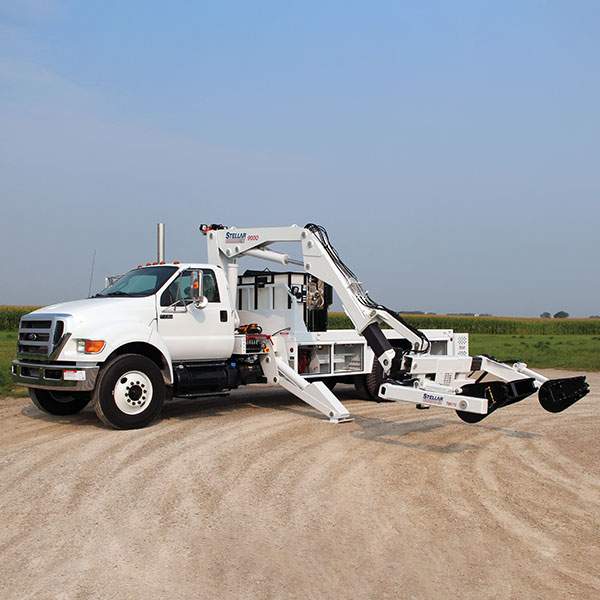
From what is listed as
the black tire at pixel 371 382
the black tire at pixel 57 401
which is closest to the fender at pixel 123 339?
the black tire at pixel 57 401

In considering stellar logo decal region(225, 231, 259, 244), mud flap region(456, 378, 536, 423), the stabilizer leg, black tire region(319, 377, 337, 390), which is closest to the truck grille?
the stabilizer leg

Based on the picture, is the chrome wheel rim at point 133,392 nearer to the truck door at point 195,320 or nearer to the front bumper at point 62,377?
the front bumper at point 62,377

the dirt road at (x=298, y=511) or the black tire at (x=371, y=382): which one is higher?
the black tire at (x=371, y=382)

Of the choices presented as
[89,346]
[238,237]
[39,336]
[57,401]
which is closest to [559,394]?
[238,237]

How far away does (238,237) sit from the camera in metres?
14.6

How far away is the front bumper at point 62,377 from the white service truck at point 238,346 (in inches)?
0.6

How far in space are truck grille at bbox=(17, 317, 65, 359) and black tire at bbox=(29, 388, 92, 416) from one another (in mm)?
920

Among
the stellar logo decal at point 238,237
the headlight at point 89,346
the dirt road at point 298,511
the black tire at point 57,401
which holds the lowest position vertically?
the dirt road at point 298,511

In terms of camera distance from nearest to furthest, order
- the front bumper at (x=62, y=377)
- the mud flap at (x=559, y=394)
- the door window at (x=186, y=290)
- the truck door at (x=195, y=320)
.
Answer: the mud flap at (x=559, y=394) → the front bumper at (x=62, y=377) → the truck door at (x=195, y=320) → the door window at (x=186, y=290)

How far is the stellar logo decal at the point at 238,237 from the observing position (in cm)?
1441

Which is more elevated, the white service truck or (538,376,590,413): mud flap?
the white service truck

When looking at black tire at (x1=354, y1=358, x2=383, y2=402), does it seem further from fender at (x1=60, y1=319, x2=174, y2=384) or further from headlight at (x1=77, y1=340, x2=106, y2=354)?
headlight at (x1=77, y1=340, x2=106, y2=354)

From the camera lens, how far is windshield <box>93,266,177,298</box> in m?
12.9

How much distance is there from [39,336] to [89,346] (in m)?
1.04
